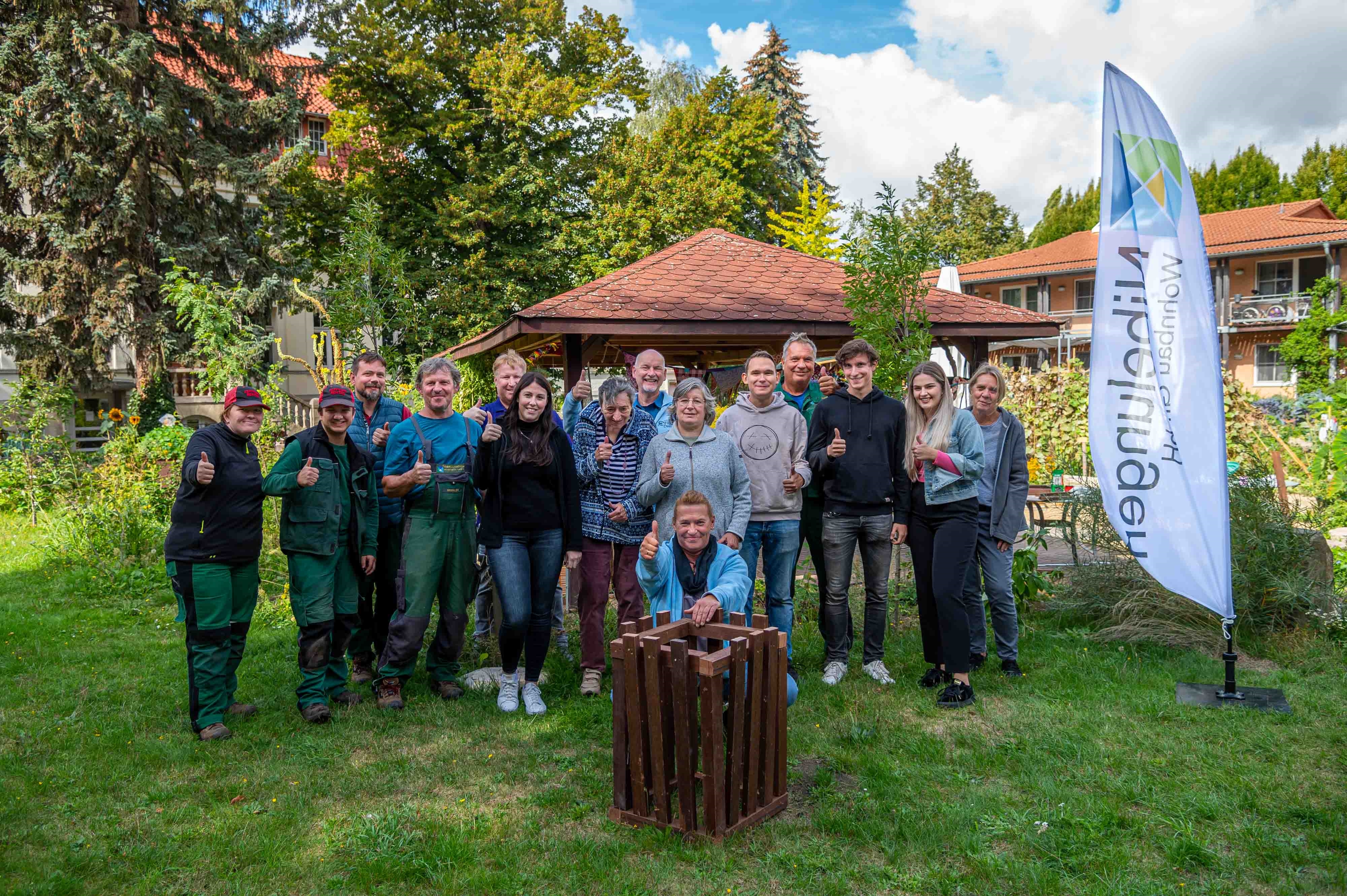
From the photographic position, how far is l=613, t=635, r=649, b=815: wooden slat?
3.36 meters

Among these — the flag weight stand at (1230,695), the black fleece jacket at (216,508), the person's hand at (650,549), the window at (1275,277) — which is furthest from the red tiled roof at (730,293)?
the window at (1275,277)

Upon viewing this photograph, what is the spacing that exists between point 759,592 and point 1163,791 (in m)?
3.78

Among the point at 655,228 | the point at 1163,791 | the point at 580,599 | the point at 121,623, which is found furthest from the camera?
the point at 655,228

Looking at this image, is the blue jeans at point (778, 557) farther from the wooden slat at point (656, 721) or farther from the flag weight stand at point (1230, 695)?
the flag weight stand at point (1230, 695)

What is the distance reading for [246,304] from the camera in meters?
19.1

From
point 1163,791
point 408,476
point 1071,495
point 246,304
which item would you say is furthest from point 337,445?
point 246,304

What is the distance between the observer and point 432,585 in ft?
16.2

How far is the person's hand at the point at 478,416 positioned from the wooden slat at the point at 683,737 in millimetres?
2339

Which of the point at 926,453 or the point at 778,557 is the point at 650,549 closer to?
the point at 778,557

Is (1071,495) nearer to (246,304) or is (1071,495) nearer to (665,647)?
(665,647)

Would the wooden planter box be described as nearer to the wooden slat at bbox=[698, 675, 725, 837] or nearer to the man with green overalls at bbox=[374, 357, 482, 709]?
the wooden slat at bbox=[698, 675, 725, 837]

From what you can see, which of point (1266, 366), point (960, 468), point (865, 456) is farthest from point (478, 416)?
point (1266, 366)

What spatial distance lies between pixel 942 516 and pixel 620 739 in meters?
2.43

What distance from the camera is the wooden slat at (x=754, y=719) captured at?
3.37 m
